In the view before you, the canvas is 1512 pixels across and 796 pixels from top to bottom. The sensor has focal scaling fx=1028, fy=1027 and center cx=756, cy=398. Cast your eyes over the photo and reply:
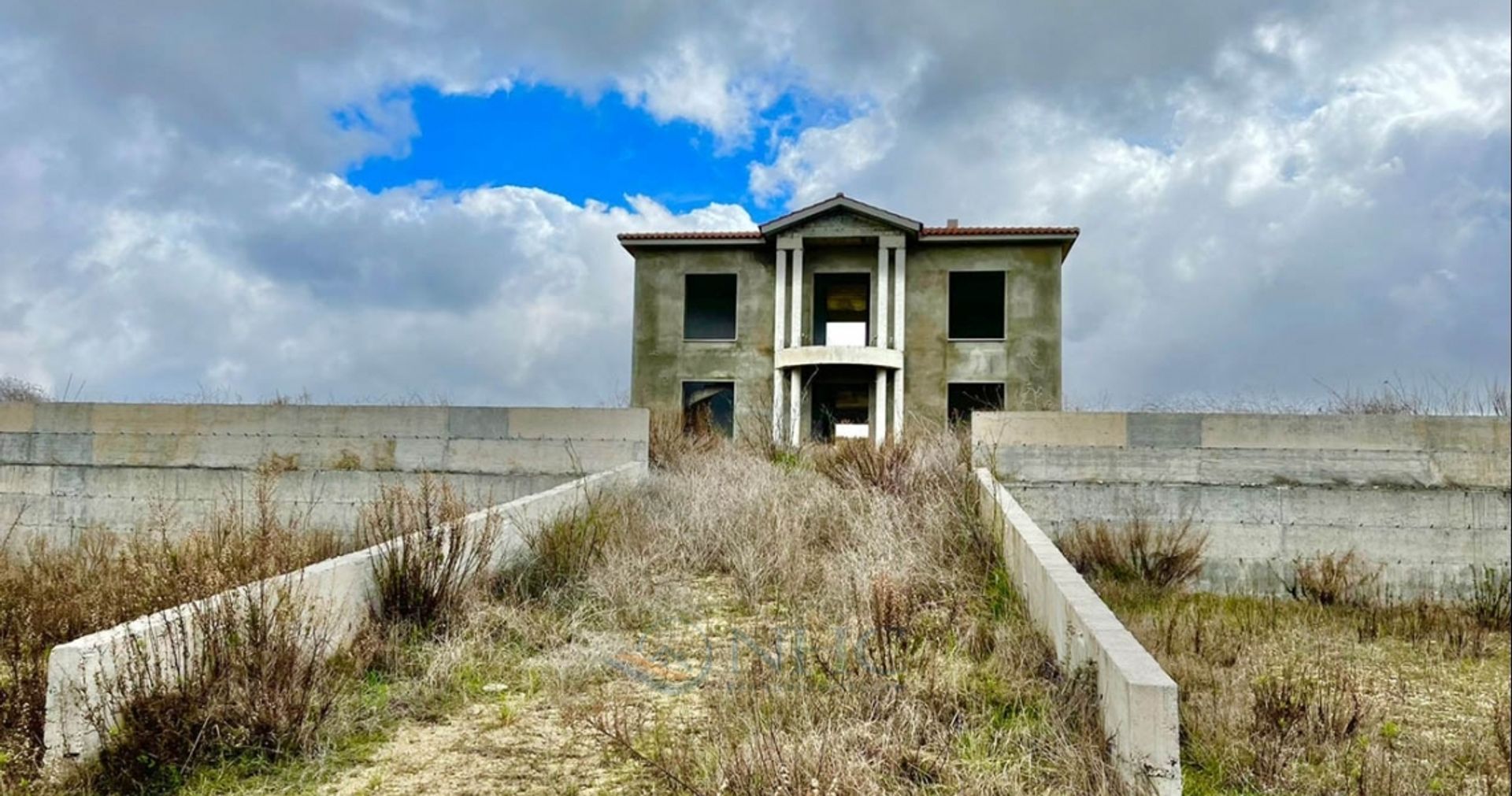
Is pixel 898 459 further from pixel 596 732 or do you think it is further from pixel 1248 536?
pixel 596 732

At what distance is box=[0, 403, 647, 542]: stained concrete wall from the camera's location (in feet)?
37.9

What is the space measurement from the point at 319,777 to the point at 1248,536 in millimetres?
9346

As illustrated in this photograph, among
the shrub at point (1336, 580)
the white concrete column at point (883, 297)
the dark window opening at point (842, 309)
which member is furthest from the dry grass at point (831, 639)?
the dark window opening at point (842, 309)

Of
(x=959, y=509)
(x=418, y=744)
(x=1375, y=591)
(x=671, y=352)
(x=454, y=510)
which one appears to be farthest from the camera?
(x=671, y=352)

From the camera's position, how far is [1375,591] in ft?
33.9

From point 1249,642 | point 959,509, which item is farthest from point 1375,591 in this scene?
point 959,509

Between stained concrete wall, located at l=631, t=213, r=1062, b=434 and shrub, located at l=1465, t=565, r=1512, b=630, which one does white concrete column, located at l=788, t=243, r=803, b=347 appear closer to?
stained concrete wall, located at l=631, t=213, r=1062, b=434

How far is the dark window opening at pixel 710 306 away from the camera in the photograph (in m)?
22.3

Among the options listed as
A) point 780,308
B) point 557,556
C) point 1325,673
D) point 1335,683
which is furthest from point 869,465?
point 780,308

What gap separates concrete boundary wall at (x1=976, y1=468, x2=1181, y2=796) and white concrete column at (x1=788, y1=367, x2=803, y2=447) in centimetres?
1194

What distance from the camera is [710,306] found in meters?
22.8

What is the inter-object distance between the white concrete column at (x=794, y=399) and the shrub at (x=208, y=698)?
13.9m

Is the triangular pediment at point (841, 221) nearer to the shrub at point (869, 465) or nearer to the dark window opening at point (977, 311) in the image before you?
the dark window opening at point (977, 311)

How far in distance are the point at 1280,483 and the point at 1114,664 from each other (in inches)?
311
